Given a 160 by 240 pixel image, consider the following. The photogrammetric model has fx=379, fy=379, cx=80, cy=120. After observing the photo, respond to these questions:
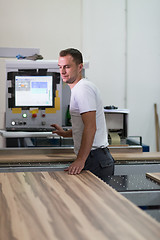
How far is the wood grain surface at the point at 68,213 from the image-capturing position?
1197mm

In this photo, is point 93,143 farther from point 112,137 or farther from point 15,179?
point 112,137

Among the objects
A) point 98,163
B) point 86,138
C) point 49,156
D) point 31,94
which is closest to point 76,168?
point 86,138

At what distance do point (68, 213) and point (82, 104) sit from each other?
3.33ft

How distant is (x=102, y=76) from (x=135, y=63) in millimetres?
559

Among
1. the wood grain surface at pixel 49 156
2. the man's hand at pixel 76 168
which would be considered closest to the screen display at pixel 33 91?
the wood grain surface at pixel 49 156

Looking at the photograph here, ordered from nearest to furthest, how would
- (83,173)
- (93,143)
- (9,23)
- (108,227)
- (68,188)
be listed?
(108,227)
(68,188)
(83,173)
(93,143)
(9,23)

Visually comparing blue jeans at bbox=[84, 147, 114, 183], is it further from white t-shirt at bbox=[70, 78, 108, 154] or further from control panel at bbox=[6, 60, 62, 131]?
control panel at bbox=[6, 60, 62, 131]

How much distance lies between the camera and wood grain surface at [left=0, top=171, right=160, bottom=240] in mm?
1197

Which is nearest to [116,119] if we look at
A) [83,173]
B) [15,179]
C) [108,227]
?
[83,173]

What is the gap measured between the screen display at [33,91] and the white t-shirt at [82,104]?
1.05 metres

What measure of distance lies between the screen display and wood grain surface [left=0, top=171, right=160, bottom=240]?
1587 millimetres

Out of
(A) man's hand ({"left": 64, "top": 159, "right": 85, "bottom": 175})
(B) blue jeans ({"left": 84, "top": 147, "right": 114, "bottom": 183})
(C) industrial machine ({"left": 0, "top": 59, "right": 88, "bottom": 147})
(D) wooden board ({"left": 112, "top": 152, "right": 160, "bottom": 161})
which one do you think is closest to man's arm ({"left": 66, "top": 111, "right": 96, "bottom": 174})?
(A) man's hand ({"left": 64, "top": 159, "right": 85, "bottom": 175})

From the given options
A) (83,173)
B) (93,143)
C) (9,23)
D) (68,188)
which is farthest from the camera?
(9,23)

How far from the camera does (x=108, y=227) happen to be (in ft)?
4.15
